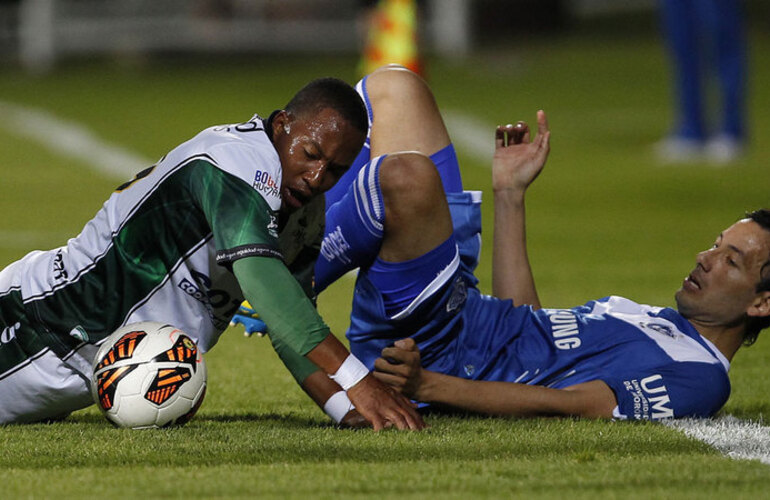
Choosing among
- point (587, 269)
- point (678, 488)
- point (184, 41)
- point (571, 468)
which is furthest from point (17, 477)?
point (184, 41)

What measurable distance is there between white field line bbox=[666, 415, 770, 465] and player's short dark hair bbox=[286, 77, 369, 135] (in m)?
1.47

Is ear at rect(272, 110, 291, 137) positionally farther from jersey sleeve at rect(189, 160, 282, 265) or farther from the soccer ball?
the soccer ball

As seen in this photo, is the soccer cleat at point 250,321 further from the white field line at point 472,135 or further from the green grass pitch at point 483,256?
the white field line at point 472,135

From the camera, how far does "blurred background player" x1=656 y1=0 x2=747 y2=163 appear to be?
13.9 m

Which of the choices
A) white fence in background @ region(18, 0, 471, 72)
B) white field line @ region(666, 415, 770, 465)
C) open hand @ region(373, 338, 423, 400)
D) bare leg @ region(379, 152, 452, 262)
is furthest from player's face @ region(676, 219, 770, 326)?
white fence in background @ region(18, 0, 471, 72)

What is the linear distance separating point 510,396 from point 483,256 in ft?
17.5

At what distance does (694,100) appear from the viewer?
563 inches

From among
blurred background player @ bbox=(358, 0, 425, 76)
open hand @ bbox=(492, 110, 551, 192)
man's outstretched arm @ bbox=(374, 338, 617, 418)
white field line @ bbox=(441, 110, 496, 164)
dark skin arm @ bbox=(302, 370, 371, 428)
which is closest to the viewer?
dark skin arm @ bbox=(302, 370, 371, 428)

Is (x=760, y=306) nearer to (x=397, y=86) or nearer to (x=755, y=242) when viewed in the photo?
(x=755, y=242)

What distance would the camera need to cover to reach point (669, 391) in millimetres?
4746

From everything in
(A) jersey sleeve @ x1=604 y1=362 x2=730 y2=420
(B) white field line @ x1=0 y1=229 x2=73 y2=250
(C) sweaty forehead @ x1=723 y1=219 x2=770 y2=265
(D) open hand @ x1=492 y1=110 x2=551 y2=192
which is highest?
(D) open hand @ x1=492 y1=110 x2=551 y2=192

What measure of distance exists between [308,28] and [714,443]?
18.9 m

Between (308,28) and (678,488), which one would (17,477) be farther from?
(308,28)

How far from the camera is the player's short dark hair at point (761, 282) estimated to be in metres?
4.93
